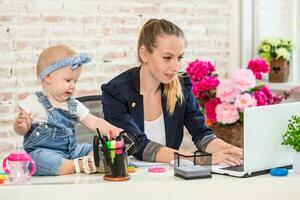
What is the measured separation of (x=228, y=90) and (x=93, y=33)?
99 cm

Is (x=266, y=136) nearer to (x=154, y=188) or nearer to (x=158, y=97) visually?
(x=154, y=188)

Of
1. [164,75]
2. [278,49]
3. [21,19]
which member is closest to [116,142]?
[164,75]

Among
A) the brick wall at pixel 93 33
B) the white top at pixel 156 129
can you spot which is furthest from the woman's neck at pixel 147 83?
the brick wall at pixel 93 33

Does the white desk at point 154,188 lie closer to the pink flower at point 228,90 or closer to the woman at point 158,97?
the woman at point 158,97

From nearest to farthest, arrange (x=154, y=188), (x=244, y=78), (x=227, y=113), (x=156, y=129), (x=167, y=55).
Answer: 1. (x=154, y=188)
2. (x=167, y=55)
3. (x=156, y=129)
4. (x=244, y=78)
5. (x=227, y=113)

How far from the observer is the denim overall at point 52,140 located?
1.96 metres

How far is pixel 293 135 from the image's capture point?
79.6 inches

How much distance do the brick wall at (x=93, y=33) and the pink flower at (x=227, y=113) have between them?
817mm

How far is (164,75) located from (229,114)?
89 cm

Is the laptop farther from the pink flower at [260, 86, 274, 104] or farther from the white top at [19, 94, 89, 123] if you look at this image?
the pink flower at [260, 86, 274, 104]

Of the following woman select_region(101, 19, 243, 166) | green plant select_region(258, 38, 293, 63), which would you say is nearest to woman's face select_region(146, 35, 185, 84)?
woman select_region(101, 19, 243, 166)

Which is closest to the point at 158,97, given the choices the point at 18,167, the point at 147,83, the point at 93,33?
the point at 147,83

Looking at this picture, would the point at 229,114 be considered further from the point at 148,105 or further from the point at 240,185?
the point at 240,185

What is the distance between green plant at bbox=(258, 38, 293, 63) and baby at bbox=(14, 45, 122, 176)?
2.10 metres
